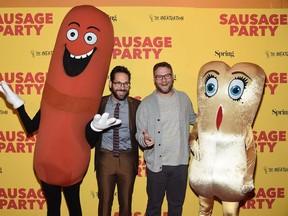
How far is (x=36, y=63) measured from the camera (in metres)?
3.02

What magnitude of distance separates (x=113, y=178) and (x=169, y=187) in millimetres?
442

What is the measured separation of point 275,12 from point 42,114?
2159 mm

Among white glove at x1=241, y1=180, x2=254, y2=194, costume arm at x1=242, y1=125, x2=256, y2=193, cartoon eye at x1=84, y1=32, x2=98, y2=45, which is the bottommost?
white glove at x1=241, y1=180, x2=254, y2=194

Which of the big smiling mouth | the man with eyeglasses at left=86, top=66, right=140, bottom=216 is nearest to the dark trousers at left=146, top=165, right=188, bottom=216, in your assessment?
the man with eyeglasses at left=86, top=66, right=140, bottom=216

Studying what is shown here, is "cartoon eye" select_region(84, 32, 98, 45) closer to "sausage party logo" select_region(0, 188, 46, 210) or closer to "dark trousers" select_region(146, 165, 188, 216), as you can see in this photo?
"dark trousers" select_region(146, 165, 188, 216)

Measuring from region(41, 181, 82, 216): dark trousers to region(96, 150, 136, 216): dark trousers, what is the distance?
0.20 metres

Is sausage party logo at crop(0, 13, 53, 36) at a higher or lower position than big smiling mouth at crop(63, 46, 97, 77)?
higher

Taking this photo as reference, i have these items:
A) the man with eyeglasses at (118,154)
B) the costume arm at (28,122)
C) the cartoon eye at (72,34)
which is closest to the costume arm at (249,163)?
the man with eyeglasses at (118,154)

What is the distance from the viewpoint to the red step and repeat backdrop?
298cm

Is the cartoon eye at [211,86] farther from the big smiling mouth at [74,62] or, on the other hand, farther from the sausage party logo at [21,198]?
the sausage party logo at [21,198]

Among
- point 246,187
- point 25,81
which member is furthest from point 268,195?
point 25,81

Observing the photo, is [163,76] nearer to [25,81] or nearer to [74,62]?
[74,62]

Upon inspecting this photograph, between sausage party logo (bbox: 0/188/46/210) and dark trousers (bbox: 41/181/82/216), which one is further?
sausage party logo (bbox: 0/188/46/210)

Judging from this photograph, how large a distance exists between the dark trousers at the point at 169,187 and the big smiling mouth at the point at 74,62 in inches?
37.2
